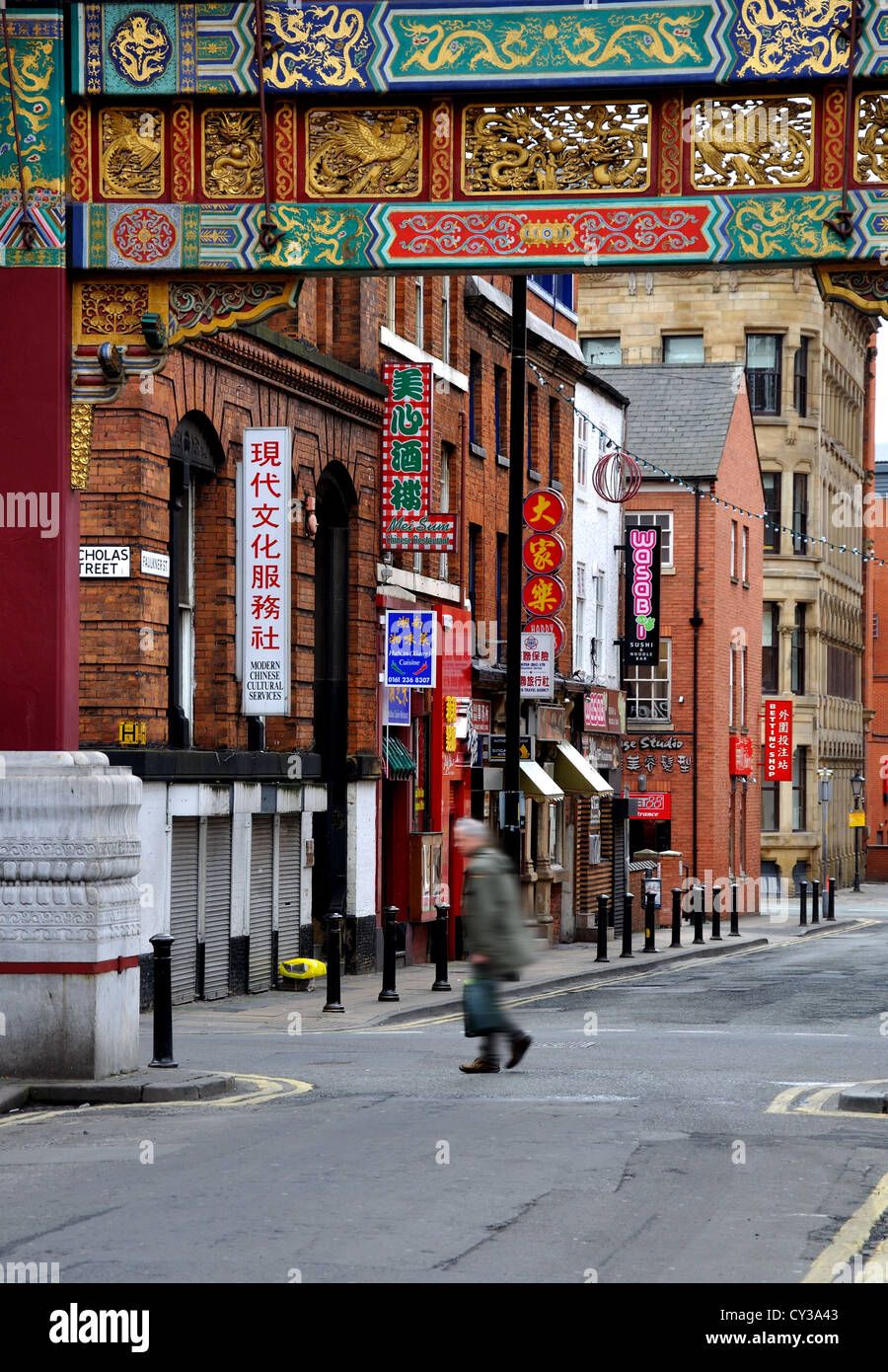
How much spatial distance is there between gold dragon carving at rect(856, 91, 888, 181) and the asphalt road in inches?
234

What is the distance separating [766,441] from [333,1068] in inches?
2196

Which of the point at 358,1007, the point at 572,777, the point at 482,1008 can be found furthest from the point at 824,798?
the point at 482,1008

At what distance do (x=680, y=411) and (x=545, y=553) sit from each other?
21.5 m

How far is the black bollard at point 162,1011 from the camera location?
14406mm

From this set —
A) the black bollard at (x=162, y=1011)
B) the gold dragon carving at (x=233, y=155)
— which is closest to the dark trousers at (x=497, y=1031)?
the black bollard at (x=162, y=1011)

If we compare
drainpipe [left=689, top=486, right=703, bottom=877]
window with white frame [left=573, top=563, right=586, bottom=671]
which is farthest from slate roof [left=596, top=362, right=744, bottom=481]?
window with white frame [left=573, top=563, right=586, bottom=671]

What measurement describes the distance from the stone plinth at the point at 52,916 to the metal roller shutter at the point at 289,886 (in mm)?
12040

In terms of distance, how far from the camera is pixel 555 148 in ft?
44.0

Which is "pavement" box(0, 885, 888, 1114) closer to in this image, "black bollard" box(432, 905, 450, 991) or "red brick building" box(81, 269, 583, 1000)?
"black bollard" box(432, 905, 450, 991)

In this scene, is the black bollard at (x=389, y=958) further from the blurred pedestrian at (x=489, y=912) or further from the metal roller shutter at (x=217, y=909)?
the blurred pedestrian at (x=489, y=912)

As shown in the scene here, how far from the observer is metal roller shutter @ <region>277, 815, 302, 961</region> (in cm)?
2573
